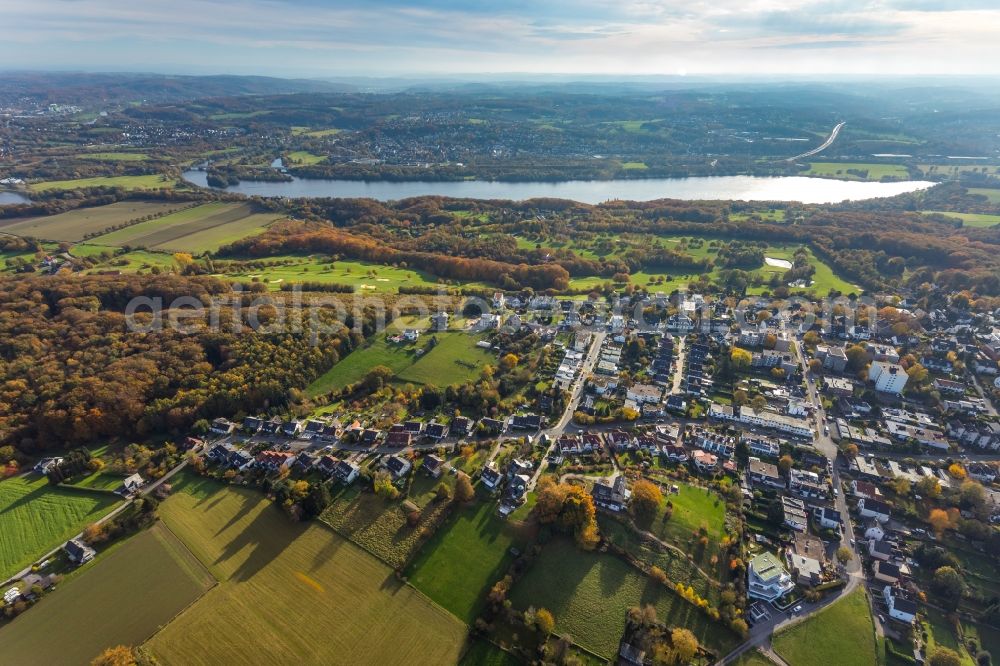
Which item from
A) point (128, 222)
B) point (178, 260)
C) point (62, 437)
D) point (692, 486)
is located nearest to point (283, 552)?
point (62, 437)

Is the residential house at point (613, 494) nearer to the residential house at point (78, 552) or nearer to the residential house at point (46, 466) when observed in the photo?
the residential house at point (78, 552)

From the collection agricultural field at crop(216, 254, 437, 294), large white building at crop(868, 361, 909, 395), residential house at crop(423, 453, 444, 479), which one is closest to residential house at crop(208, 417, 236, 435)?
residential house at crop(423, 453, 444, 479)

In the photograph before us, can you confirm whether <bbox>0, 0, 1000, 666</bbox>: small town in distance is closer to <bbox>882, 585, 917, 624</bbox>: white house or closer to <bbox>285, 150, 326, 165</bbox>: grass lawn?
<bbox>882, 585, 917, 624</bbox>: white house

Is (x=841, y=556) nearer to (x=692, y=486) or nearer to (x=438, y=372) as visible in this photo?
(x=692, y=486)

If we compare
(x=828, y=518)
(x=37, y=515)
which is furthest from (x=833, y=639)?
(x=37, y=515)

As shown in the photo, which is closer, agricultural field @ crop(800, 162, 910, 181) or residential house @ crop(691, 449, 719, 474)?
residential house @ crop(691, 449, 719, 474)

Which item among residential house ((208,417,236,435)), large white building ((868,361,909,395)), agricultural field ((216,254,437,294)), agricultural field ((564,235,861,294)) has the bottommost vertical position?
residential house ((208,417,236,435))

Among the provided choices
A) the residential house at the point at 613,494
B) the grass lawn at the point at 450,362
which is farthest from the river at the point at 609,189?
the residential house at the point at 613,494
